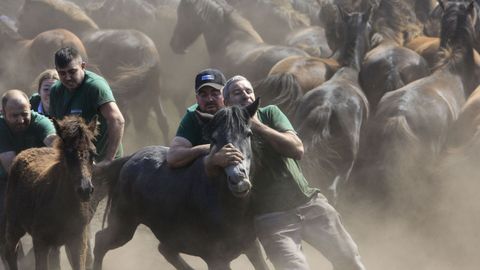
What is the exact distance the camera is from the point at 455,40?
11.4 metres

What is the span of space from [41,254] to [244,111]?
2048 millimetres

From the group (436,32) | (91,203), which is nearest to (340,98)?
(91,203)

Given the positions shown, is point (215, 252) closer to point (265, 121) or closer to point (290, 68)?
point (265, 121)

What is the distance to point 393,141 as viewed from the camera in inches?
389

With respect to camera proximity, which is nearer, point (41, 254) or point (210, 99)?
point (210, 99)

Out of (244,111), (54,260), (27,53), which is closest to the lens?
(244,111)

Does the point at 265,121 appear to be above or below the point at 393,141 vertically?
above

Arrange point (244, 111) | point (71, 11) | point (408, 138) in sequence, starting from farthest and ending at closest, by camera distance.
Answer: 1. point (71, 11)
2. point (408, 138)
3. point (244, 111)

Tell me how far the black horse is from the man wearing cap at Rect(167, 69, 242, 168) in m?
0.13

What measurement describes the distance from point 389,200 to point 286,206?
3.86 m

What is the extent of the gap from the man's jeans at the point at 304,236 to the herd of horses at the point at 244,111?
0.24 metres

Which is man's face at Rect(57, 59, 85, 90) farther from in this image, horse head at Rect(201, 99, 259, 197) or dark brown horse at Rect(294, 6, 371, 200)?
dark brown horse at Rect(294, 6, 371, 200)

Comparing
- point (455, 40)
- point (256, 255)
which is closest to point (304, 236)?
point (256, 255)

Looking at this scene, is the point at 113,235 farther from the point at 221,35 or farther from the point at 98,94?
the point at 221,35
